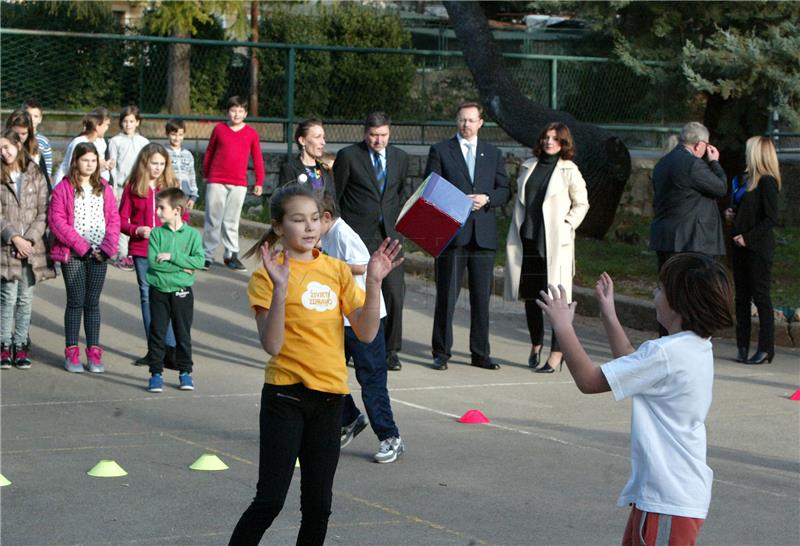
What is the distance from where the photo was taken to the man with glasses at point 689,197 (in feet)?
33.1

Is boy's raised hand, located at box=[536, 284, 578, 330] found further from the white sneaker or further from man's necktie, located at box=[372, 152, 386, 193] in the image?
man's necktie, located at box=[372, 152, 386, 193]

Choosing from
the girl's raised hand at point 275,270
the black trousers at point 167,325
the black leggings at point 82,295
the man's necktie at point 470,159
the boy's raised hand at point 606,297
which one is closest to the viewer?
the boy's raised hand at point 606,297

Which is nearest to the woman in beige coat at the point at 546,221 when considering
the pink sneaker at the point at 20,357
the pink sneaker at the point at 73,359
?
the pink sneaker at the point at 73,359

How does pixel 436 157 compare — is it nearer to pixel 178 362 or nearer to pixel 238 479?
pixel 178 362

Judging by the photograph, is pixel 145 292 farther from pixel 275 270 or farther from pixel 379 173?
pixel 275 270

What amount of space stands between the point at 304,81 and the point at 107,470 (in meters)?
13.2

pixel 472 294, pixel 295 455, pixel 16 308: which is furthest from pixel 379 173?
pixel 295 455

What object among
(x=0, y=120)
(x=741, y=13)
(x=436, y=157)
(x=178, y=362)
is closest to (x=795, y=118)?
(x=741, y=13)

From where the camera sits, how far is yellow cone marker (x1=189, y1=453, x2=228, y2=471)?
669 cm

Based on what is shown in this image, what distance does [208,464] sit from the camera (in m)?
6.71

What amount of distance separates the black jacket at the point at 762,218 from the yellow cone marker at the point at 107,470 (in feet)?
19.4

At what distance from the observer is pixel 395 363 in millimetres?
9984

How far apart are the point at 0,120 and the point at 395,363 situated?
8584 millimetres

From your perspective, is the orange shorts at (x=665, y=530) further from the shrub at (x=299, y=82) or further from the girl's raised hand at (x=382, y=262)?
the shrub at (x=299, y=82)
